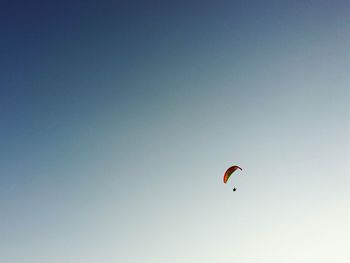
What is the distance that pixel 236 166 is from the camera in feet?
217

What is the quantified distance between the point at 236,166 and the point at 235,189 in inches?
109

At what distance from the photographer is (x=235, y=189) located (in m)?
66.9
